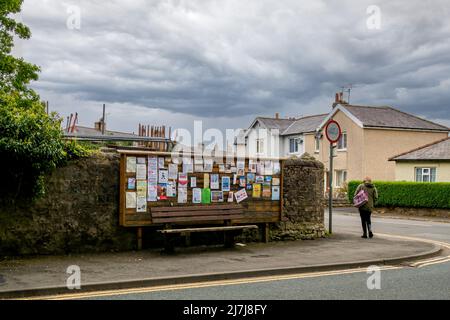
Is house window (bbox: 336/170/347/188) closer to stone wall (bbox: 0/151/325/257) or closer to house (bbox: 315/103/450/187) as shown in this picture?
house (bbox: 315/103/450/187)

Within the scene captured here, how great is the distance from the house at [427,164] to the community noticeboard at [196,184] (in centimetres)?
2304

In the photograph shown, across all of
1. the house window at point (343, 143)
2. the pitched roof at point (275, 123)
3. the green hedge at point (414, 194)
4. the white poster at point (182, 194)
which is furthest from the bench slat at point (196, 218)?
the pitched roof at point (275, 123)

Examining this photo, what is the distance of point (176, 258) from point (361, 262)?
3.68m

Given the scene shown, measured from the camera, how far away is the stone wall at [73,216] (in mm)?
10539

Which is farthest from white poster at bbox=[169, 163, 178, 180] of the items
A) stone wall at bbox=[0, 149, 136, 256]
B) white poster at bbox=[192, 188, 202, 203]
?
stone wall at bbox=[0, 149, 136, 256]

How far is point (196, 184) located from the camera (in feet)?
40.4

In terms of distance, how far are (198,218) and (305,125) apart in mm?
42430

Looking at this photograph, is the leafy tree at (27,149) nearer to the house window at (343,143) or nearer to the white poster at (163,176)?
the white poster at (163,176)

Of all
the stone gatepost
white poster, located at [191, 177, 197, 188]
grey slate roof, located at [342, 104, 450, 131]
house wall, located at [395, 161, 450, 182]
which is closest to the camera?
white poster, located at [191, 177, 197, 188]

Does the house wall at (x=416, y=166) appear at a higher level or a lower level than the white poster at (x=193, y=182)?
higher

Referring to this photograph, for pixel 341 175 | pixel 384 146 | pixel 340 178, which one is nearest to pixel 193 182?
pixel 384 146

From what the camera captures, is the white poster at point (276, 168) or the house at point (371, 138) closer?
the white poster at point (276, 168)

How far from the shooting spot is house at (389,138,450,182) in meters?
33.2

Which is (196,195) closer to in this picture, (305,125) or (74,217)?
(74,217)
